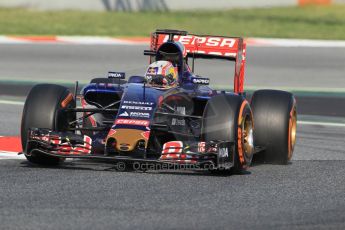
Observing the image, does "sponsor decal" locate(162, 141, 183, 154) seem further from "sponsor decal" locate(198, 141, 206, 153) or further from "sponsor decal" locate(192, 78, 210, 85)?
"sponsor decal" locate(192, 78, 210, 85)

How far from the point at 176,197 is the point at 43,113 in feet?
6.47

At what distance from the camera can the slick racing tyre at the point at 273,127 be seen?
1077 cm

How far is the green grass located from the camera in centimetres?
2386

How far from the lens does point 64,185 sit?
916 cm

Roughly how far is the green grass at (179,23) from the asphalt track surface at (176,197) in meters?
12.3

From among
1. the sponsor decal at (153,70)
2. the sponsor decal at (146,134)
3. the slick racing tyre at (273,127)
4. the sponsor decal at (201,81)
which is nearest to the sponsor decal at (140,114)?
the sponsor decal at (146,134)

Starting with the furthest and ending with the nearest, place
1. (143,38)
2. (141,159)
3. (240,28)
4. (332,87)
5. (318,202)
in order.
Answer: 1. (240,28)
2. (143,38)
3. (332,87)
4. (141,159)
5. (318,202)

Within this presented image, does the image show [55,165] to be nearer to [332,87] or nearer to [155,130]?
[155,130]

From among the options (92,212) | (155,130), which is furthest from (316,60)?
(92,212)

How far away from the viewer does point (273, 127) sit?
10766mm

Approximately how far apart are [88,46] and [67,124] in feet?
38.0

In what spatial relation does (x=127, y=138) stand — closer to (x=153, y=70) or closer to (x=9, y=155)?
(x=153, y=70)

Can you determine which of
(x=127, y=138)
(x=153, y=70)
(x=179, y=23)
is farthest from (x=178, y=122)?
(x=179, y=23)

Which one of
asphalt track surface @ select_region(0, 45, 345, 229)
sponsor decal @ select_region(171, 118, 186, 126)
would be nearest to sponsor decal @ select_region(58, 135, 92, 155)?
asphalt track surface @ select_region(0, 45, 345, 229)
